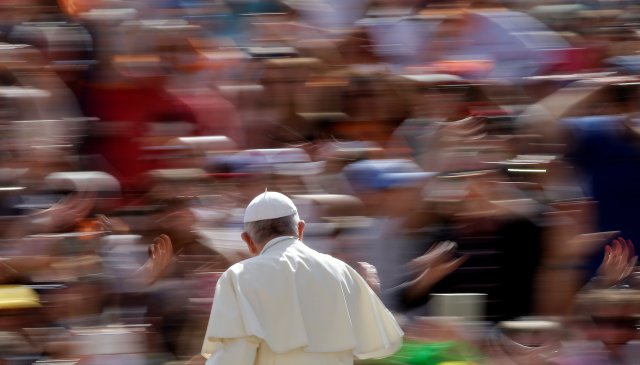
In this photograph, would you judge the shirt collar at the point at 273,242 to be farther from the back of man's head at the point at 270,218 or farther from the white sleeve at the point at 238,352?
the white sleeve at the point at 238,352

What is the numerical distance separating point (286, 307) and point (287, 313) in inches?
0.7

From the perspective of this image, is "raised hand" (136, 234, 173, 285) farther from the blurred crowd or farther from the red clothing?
the red clothing

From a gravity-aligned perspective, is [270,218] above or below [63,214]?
above

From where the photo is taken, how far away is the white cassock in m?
3.92

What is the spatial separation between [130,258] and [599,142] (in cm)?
206

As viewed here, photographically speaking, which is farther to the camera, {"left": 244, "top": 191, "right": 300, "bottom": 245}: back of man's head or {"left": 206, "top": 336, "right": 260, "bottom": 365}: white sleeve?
{"left": 244, "top": 191, "right": 300, "bottom": 245}: back of man's head

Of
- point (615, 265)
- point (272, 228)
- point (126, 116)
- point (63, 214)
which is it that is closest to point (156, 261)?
point (63, 214)

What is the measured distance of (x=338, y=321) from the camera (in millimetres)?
4035

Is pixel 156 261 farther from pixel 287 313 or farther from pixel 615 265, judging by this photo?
pixel 615 265

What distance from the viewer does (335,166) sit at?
5613 mm

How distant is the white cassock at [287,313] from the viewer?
12.9 ft

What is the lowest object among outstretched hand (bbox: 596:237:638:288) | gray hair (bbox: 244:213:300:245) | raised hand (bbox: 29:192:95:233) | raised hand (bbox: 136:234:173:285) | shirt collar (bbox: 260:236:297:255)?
outstretched hand (bbox: 596:237:638:288)

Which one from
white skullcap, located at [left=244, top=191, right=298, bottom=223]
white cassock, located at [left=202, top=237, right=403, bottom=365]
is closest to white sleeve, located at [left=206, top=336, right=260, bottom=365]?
white cassock, located at [left=202, top=237, right=403, bottom=365]

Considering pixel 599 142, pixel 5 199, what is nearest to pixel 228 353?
pixel 5 199
